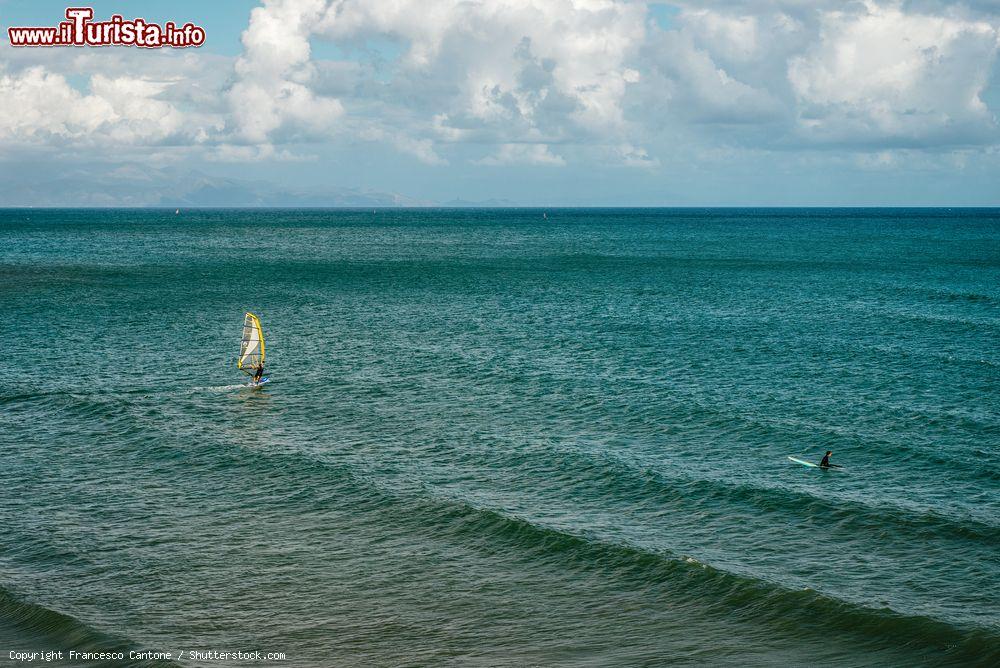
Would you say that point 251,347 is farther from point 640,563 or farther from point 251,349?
point 640,563

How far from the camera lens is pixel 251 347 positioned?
6281 centimetres

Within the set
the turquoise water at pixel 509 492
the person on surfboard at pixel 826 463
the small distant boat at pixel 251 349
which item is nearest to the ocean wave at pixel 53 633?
the turquoise water at pixel 509 492

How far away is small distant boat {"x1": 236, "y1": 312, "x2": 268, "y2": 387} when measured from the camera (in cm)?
6266

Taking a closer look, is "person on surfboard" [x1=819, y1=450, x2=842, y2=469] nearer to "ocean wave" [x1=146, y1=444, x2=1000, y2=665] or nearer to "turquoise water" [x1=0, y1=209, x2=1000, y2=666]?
"turquoise water" [x1=0, y1=209, x2=1000, y2=666]

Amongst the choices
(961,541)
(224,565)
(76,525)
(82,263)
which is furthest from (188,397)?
(82,263)

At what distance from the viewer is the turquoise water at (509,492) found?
29516 mm

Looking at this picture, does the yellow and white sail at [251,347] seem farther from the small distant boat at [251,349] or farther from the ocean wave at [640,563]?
the ocean wave at [640,563]

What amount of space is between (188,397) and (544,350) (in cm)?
2764

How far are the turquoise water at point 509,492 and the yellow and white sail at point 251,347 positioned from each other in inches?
86.9

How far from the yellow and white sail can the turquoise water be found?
221 centimetres

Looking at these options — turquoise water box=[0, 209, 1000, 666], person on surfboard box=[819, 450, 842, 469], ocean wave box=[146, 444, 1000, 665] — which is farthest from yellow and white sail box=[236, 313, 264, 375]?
person on surfboard box=[819, 450, 842, 469]

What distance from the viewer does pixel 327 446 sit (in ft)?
157

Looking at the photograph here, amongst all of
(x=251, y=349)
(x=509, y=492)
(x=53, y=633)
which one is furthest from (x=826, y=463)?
(x=251, y=349)

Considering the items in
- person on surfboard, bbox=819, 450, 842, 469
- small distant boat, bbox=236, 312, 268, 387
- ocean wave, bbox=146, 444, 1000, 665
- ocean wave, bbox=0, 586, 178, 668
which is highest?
small distant boat, bbox=236, 312, 268, 387
